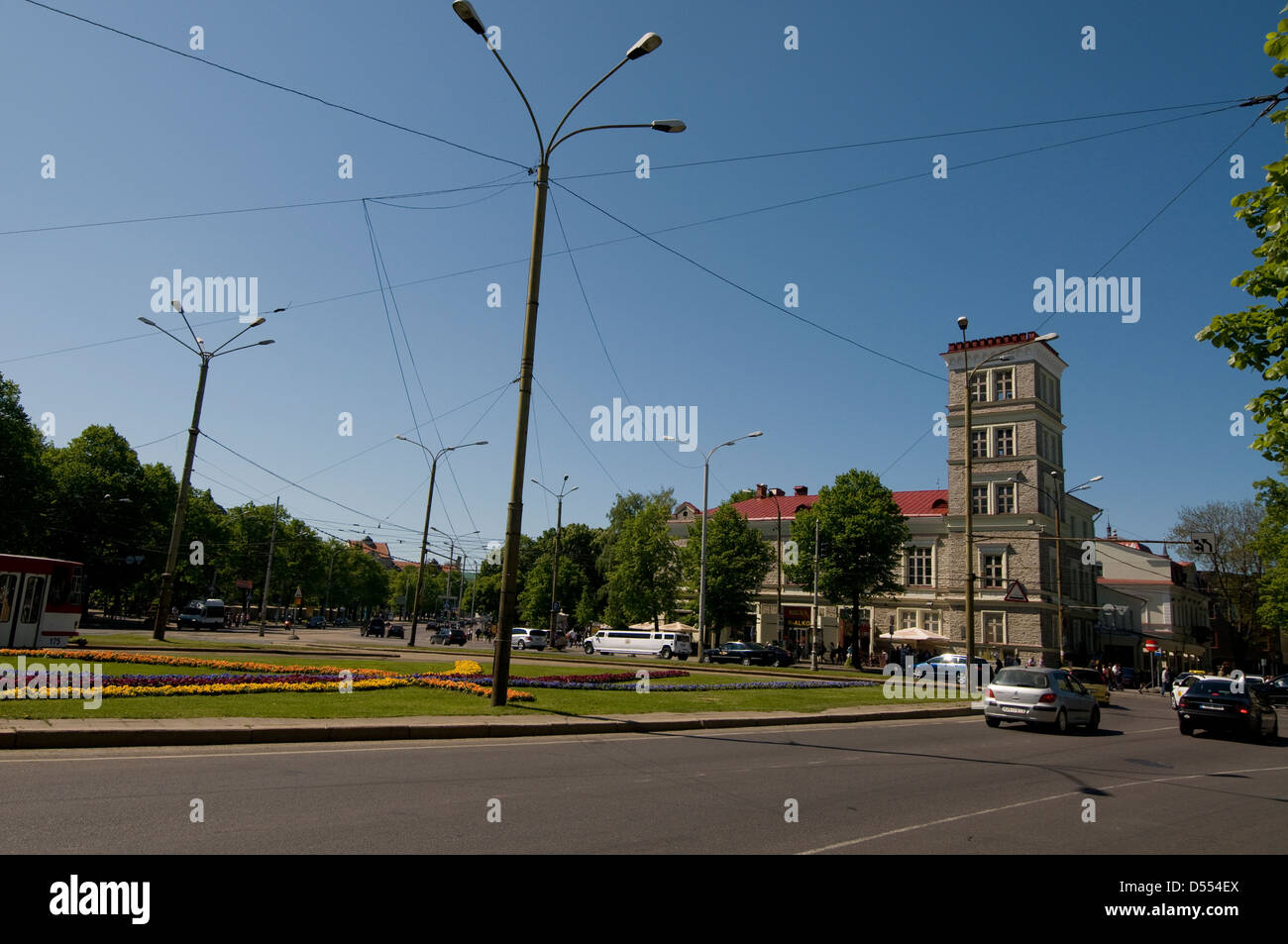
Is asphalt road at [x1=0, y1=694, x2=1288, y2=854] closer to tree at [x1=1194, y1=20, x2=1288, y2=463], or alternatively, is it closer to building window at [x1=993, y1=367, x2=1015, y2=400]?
tree at [x1=1194, y1=20, x2=1288, y2=463]

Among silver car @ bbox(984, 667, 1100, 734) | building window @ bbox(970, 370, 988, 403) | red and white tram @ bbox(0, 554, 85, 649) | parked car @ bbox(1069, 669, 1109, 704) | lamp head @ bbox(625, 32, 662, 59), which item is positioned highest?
building window @ bbox(970, 370, 988, 403)

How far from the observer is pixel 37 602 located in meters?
22.8

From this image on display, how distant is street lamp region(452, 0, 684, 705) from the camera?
14.8m

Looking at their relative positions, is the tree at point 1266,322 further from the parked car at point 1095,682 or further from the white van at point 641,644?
the white van at point 641,644

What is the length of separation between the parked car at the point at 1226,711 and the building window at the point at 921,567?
4092 cm

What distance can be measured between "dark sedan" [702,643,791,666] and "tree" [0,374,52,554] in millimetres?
46590

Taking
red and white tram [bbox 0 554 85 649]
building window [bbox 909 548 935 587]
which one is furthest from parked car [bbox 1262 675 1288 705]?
red and white tram [bbox 0 554 85 649]

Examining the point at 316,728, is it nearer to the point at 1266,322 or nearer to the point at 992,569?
the point at 1266,322

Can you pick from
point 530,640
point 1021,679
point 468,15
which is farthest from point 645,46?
point 530,640

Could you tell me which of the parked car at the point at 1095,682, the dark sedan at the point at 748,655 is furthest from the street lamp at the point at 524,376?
the dark sedan at the point at 748,655

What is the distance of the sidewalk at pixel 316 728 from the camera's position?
32.3 feet


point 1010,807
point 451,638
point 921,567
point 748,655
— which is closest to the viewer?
point 1010,807

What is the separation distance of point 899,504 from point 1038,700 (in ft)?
158
